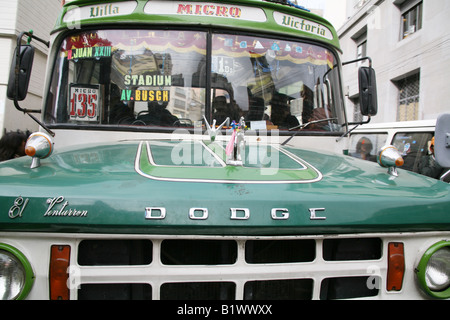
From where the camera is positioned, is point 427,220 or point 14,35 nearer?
point 427,220

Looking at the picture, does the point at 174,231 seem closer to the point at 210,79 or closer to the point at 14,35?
the point at 210,79

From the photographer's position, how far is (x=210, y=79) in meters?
2.89

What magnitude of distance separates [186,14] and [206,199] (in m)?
1.99

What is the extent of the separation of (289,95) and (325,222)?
179 cm

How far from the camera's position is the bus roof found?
2904mm

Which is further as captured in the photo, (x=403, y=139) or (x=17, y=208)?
(x=403, y=139)

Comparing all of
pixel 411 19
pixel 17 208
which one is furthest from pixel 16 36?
pixel 411 19

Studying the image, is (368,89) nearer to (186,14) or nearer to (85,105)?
(186,14)

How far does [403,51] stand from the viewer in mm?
14602

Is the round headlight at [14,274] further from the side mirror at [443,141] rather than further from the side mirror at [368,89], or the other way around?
the side mirror at [368,89]

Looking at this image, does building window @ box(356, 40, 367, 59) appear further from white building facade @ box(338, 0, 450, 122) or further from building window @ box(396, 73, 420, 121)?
building window @ box(396, 73, 420, 121)

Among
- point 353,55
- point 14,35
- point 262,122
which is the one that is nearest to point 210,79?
point 262,122

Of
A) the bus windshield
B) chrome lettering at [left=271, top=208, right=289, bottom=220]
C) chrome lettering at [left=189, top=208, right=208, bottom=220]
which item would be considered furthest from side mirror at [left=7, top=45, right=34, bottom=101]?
chrome lettering at [left=271, top=208, right=289, bottom=220]

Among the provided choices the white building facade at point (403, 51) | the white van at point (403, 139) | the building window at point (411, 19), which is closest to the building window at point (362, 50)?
the white building facade at point (403, 51)
